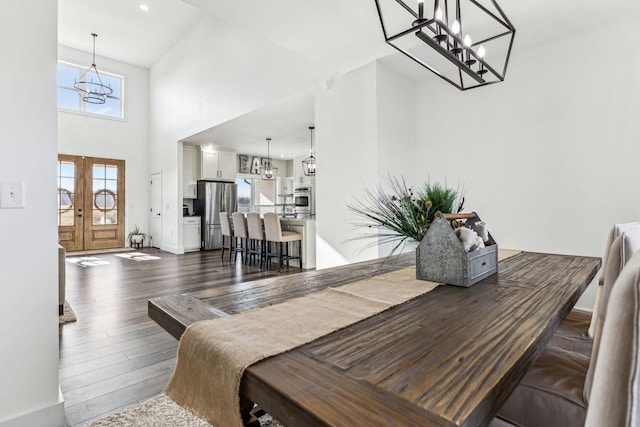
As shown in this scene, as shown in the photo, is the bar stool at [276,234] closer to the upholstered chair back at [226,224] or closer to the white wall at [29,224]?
the upholstered chair back at [226,224]

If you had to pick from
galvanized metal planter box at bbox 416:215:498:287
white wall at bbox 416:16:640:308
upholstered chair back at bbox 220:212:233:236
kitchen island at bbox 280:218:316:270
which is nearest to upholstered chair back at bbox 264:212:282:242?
kitchen island at bbox 280:218:316:270

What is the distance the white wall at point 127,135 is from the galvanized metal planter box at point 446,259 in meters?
8.72

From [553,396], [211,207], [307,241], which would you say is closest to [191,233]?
[211,207]

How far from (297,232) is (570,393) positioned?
4.69m

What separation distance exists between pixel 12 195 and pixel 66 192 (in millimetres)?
7402

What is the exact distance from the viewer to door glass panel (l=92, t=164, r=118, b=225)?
7.82m

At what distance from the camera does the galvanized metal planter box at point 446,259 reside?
1181 millimetres

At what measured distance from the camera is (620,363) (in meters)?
0.36

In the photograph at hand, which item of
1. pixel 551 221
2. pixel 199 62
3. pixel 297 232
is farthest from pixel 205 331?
pixel 199 62

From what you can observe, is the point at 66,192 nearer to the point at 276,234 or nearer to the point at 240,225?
the point at 240,225

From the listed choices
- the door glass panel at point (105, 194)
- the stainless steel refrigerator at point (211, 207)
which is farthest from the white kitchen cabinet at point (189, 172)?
the door glass panel at point (105, 194)

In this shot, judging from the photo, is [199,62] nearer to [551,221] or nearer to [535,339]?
[551,221]

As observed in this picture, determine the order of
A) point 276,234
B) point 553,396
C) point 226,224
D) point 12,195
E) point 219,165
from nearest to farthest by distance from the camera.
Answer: point 553,396 < point 12,195 < point 276,234 < point 226,224 < point 219,165

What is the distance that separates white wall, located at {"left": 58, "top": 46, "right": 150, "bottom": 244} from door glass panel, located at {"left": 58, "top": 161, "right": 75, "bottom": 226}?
13.8 inches
